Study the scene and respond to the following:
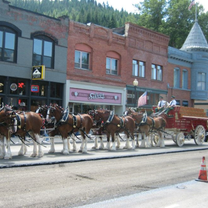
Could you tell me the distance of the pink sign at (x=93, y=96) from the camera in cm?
2502

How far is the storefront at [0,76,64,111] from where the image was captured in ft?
69.1

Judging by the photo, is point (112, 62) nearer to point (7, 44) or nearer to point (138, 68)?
point (138, 68)

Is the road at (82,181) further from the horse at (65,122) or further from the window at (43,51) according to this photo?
the window at (43,51)

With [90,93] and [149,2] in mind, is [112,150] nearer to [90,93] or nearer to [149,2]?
[90,93]

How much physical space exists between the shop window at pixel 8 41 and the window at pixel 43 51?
5.69ft

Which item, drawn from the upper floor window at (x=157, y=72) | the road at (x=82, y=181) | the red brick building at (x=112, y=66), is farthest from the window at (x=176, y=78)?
the road at (x=82, y=181)

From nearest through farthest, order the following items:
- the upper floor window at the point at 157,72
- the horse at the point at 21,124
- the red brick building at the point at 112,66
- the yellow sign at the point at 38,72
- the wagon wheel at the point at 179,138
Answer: the horse at the point at 21,124
the wagon wheel at the point at 179,138
the yellow sign at the point at 38,72
the red brick building at the point at 112,66
the upper floor window at the point at 157,72

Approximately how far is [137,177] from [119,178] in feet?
1.93

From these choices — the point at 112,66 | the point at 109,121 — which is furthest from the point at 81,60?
the point at 109,121

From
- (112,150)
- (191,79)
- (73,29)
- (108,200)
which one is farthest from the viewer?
(191,79)

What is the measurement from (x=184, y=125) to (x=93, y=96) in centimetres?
1093

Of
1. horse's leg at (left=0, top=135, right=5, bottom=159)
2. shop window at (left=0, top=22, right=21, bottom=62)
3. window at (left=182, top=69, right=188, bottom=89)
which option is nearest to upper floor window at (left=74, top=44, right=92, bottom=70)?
shop window at (left=0, top=22, right=21, bottom=62)

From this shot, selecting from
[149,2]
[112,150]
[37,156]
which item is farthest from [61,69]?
[149,2]

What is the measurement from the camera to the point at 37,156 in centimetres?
1101
